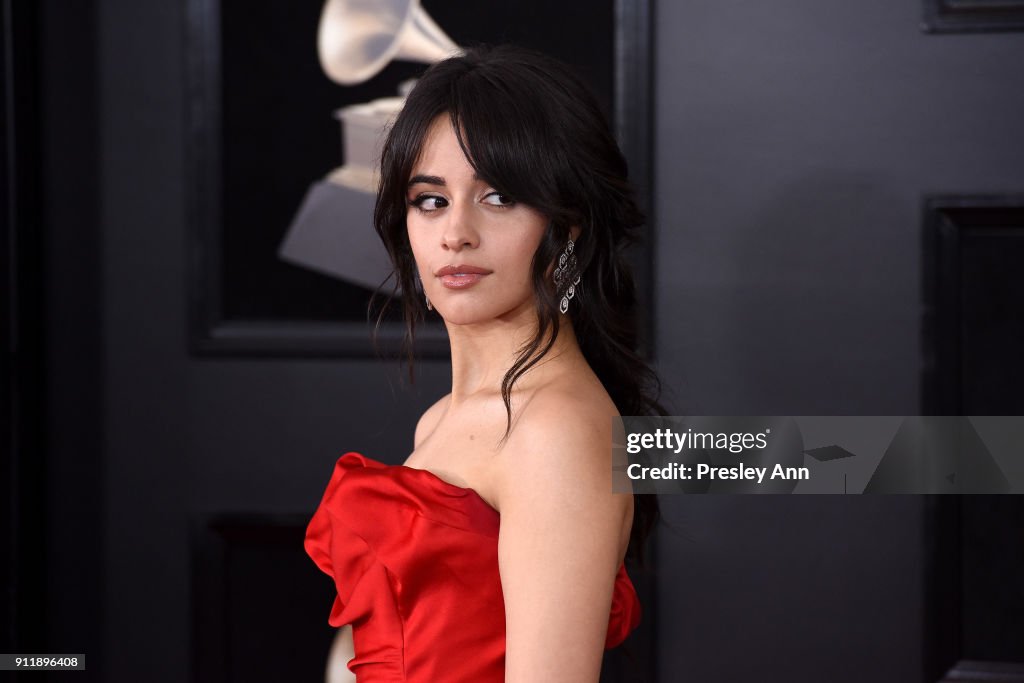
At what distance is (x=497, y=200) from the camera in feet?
3.71

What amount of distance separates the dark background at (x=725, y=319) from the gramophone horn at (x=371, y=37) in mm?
322

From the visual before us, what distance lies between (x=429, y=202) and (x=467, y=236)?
0.09m

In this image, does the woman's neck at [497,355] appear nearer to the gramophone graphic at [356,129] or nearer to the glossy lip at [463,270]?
the glossy lip at [463,270]

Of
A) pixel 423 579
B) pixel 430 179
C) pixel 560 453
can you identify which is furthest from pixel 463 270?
pixel 423 579

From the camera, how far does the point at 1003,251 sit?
201cm

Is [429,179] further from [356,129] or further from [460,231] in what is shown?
[356,129]

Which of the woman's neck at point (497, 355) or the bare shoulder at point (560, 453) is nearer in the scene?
the bare shoulder at point (560, 453)

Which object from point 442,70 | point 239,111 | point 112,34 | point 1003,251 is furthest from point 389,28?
point 1003,251

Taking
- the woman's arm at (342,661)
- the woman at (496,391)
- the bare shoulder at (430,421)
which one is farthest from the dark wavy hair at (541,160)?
the woman's arm at (342,661)

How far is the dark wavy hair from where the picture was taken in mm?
1095

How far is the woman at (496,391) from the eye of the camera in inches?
40.4

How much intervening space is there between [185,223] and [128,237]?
0.14 m

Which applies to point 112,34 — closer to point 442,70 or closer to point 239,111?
point 239,111

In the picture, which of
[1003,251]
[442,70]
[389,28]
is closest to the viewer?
[442,70]
